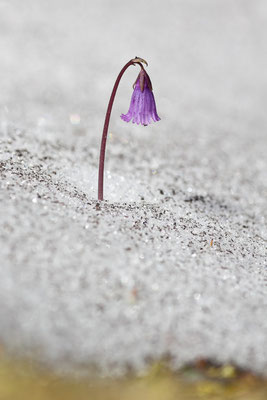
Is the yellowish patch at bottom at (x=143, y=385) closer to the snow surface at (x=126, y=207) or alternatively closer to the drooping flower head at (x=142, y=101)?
the snow surface at (x=126, y=207)

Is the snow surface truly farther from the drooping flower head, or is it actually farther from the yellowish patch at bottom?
the drooping flower head

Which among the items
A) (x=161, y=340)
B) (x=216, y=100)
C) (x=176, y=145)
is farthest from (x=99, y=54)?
(x=161, y=340)

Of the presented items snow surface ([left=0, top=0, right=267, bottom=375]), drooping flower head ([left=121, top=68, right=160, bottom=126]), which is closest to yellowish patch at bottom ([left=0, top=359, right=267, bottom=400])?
snow surface ([left=0, top=0, right=267, bottom=375])

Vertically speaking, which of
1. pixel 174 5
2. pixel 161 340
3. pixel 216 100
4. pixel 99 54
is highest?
pixel 174 5

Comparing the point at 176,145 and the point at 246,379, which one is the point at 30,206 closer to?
the point at 246,379

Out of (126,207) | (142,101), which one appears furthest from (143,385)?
(142,101)

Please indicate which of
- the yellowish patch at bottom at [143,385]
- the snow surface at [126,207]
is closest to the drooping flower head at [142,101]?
the snow surface at [126,207]
